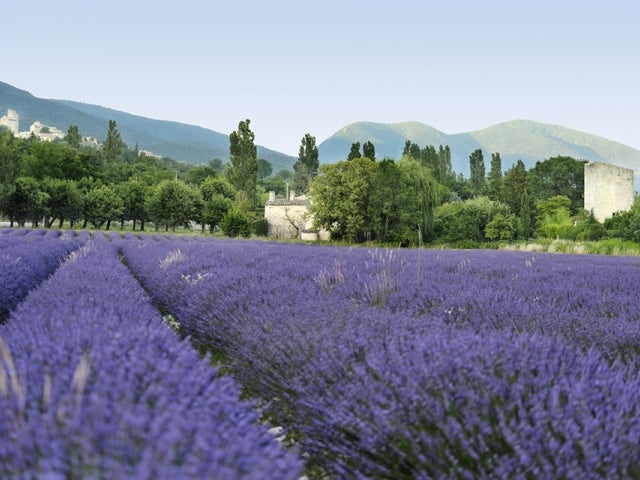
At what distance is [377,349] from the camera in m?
2.42

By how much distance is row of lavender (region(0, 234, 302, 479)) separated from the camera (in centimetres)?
112

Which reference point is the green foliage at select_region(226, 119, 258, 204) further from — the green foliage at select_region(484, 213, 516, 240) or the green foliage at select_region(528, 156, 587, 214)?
the green foliage at select_region(528, 156, 587, 214)

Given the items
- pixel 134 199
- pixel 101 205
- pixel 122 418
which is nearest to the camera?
pixel 122 418

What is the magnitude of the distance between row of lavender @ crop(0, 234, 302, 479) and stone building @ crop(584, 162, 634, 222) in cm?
4484

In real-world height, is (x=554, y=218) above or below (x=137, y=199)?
below

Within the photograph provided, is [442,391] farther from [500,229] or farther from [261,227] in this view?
[261,227]

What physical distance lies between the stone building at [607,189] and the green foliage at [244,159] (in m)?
27.0

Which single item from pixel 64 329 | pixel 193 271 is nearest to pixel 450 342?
pixel 64 329

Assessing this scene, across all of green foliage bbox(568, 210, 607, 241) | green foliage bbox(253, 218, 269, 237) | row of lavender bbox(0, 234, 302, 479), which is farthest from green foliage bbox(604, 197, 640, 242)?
row of lavender bbox(0, 234, 302, 479)

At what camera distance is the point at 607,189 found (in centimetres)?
4134

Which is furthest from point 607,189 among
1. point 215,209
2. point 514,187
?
point 215,209

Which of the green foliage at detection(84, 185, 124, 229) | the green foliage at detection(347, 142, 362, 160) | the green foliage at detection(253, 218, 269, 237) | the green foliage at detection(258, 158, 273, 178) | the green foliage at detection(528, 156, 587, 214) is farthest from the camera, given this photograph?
the green foliage at detection(258, 158, 273, 178)

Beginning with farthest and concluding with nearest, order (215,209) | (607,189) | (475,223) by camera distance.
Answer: (215,209) < (607,189) < (475,223)

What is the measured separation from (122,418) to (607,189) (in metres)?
46.3
